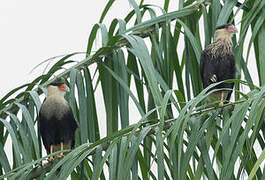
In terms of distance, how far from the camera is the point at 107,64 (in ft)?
10.9

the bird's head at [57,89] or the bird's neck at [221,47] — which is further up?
the bird's neck at [221,47]

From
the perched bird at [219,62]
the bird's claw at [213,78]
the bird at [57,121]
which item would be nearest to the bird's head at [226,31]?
the perched bird at [219,62]

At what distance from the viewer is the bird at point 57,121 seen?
4.13 metres

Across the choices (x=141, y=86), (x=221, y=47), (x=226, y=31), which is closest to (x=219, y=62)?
(x=221, y=47)

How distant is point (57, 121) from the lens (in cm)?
422

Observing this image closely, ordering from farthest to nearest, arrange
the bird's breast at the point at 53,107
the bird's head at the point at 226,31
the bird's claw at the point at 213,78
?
1. the bird's breast at the point at 53,107
2. the bird's claw at the point at 213,78
3. the bird's head at the point at 226,31

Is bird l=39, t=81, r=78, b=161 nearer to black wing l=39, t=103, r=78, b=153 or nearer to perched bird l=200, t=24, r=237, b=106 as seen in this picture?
black wing l=39, t=103, r=78, b=153

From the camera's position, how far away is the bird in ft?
13.6

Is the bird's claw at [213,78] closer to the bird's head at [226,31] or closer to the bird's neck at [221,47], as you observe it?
the bird's neck at [221,47]

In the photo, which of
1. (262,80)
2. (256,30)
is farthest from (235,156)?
(256,30)

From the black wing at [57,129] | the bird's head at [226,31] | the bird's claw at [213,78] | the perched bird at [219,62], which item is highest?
the bird's head at [226,31]

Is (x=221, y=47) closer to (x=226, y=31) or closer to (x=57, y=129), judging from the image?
(x=226, y=31)

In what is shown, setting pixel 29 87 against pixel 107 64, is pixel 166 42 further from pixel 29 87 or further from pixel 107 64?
pixel 29 87

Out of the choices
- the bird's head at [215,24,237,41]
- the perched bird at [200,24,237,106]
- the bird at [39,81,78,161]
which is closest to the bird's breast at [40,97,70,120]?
the bird at [39,81,78,161]
